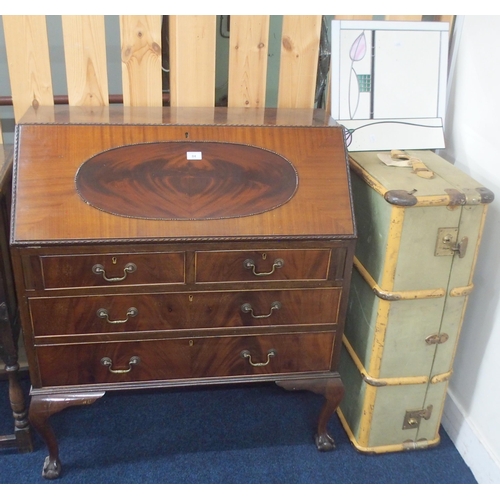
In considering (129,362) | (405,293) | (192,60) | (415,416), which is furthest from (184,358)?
(192,60)

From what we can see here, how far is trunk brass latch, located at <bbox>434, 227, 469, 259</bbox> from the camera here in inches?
57.6

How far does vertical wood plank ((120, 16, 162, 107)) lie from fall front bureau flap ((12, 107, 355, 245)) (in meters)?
0.26

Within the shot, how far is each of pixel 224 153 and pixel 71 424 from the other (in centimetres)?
111

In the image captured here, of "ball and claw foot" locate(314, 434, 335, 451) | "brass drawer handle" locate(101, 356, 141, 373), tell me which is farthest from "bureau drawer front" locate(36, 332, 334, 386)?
"ball and claw foot" locate(314, 434, 335, 451)

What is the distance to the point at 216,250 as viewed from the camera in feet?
4.53

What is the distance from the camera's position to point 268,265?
1429 mm

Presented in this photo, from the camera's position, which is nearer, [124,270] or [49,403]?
[124,270]

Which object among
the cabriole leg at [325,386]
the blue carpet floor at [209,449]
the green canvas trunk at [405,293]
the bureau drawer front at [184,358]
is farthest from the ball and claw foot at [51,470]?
the green canvas trunk at [405,293]

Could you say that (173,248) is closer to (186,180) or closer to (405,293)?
(186,180)

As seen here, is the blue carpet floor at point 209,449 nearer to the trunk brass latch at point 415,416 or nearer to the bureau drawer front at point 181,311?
the trunk brass latch at point 415,416

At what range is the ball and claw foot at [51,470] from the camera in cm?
162

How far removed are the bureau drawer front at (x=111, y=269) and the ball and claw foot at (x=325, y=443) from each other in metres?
0.77

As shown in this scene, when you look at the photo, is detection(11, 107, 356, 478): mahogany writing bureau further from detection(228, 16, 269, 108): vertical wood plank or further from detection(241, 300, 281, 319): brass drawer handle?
detection(228, 16, 269, 108): vertical wood plank

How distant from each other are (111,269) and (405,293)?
2.70ft
